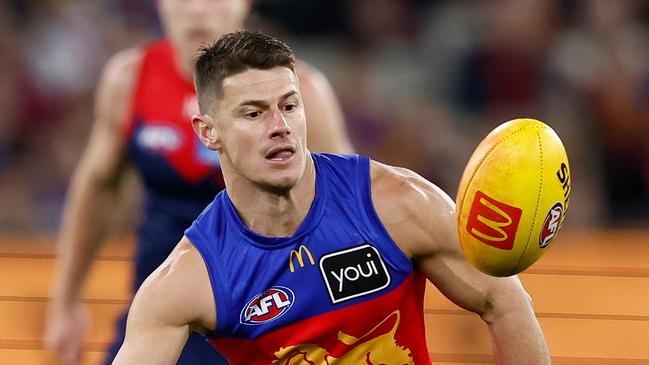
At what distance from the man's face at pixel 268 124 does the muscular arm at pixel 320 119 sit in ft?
3.24

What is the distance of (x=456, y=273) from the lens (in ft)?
9.60

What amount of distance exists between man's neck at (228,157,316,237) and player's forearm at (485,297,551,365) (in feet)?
1.57

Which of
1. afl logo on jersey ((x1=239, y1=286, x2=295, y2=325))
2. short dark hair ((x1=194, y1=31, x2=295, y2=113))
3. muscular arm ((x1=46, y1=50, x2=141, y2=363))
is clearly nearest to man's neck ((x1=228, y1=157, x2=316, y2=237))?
afl logo on jersey ((x1=239, y1=286, x2=295, y2=325))

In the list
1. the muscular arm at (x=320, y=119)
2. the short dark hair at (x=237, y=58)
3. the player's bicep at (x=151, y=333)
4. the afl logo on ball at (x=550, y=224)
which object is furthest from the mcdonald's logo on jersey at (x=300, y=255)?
the muscular arm at (x=320, y=119)

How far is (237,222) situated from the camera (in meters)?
3.03

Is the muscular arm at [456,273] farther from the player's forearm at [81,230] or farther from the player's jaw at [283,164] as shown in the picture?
the player's forearm at [81,230]

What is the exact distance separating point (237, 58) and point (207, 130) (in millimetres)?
229

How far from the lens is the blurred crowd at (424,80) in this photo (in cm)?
670

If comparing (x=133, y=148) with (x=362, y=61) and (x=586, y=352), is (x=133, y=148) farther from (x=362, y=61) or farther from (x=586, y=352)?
(x=362, y=61)

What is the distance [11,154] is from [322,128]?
3.62 meters

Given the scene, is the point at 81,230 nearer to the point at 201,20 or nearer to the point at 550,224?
Answer: the point at 201,20

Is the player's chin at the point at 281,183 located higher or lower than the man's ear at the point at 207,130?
lower

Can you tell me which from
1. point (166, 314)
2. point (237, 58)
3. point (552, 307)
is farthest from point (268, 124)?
point (552, 307)

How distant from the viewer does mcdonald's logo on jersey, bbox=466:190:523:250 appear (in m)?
2.70
